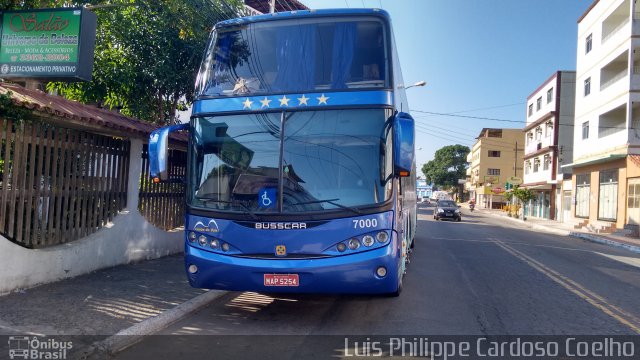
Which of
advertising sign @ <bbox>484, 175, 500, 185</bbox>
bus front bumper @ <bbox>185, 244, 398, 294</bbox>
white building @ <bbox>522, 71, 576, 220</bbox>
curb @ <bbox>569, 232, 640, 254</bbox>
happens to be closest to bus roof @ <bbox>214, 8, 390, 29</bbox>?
bus front bumper @ <bbox>185, 244, 398, 294</bbox>

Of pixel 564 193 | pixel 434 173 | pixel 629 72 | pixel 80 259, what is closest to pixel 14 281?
pixel 80 259

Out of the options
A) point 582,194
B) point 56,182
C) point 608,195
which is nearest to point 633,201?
point 608,195

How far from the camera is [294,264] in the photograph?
515cm

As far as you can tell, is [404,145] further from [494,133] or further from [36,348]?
[494,133]

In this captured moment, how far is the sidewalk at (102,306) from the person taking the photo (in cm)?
495

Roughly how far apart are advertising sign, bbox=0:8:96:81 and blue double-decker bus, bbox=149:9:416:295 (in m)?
3.07

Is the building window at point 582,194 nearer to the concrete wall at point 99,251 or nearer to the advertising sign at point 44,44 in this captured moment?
the concrete wall at point 99,251

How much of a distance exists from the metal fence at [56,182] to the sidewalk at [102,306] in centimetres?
88

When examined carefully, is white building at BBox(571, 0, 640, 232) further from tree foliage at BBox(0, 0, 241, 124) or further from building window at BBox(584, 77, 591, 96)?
tree foliage at BBox(0, 0, 241, 124)

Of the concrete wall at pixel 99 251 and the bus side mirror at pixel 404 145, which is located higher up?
the bus side mirror at pixel 404 145

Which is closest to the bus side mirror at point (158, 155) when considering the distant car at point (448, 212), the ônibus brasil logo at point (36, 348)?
the ônibus brasil logo at point (36, 348)

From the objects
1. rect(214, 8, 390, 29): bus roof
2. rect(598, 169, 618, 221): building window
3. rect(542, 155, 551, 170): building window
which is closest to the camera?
rect(214, 8, 390, 29): bus roof

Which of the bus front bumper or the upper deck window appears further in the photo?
the upper deck window

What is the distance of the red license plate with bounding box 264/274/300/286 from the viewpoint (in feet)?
16.9
